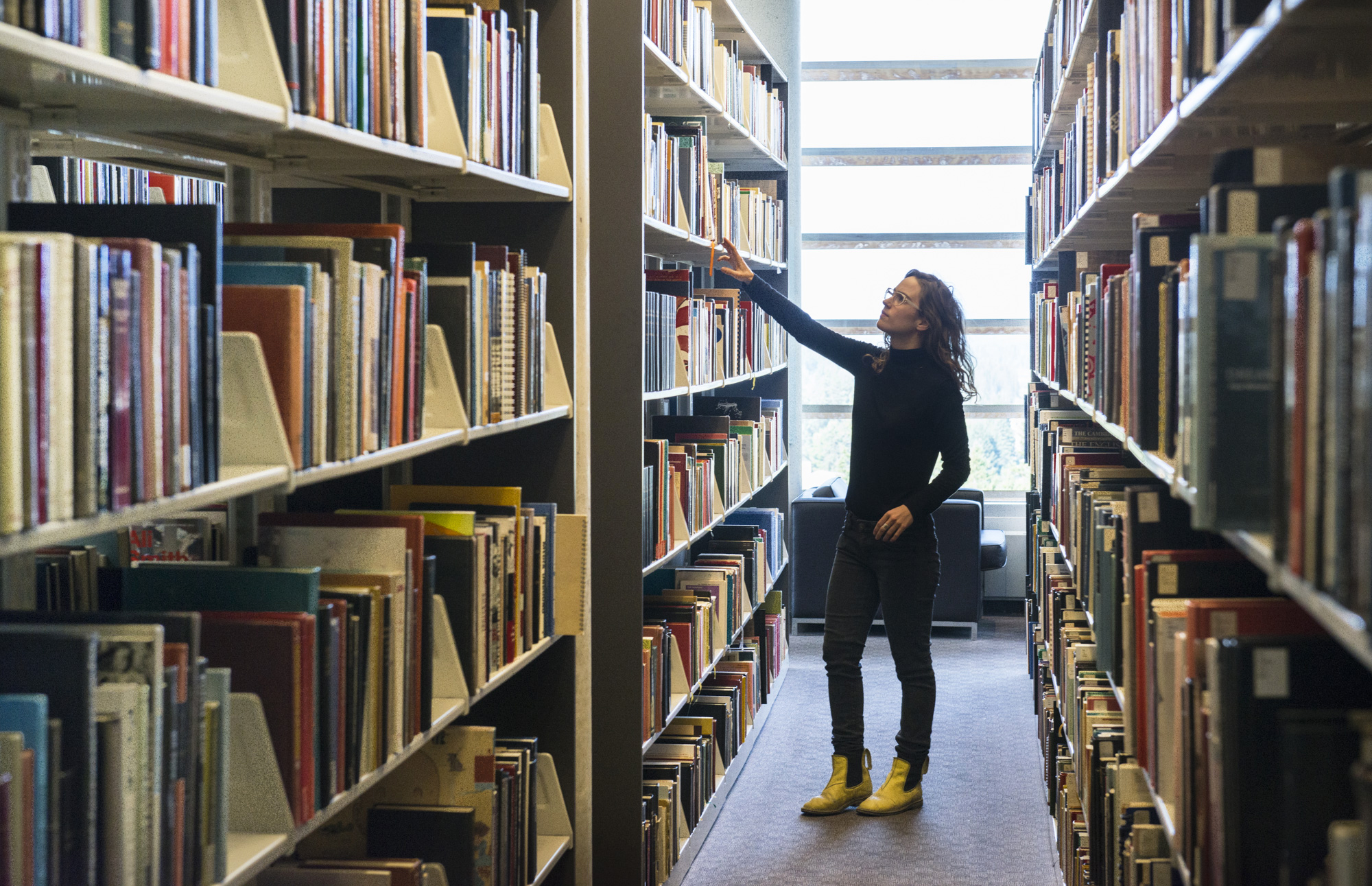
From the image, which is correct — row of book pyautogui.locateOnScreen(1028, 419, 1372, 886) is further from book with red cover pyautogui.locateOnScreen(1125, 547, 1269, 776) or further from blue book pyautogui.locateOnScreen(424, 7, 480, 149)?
blue book pyautogui.locateOnScreen(424, 7, 480, 149)

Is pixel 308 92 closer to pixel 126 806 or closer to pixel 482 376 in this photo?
pixel 482 376

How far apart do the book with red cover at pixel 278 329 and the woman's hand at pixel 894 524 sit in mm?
2570

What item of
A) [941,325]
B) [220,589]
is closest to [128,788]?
[220,589]

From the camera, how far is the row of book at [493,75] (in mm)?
2186

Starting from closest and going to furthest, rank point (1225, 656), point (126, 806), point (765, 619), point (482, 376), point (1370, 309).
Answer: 1. point (1370, 309)
2. point (126, 806)
3. point (1225, 656)
4. point (482, 376)
5. point (765, 619)

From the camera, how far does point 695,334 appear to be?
4.05 metres

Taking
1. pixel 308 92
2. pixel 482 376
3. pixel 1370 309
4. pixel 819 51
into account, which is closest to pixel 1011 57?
pixel 819 51

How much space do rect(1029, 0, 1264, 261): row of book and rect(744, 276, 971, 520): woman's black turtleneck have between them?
0.64 metres

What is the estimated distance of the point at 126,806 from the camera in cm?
118

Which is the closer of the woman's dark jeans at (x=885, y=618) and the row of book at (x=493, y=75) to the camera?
the row of book at (x=493, y=75)

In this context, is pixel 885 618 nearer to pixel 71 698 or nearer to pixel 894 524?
pixel 894 524

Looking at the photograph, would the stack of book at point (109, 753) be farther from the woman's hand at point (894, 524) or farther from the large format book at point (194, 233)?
the woman's hand at point (894, 524)

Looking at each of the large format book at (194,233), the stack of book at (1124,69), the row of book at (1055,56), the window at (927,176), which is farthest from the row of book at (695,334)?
the window at (927,176)

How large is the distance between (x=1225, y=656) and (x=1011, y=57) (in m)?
7.03
